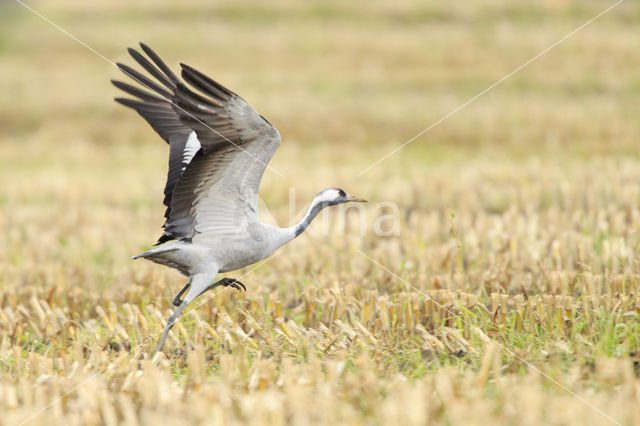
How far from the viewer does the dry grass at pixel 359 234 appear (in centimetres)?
405

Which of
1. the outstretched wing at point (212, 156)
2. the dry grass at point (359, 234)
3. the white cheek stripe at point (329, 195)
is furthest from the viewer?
the white cheek stripe at point (329, 195)

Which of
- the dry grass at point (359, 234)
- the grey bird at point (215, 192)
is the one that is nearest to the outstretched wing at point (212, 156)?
the grey bird at point (215, 192)

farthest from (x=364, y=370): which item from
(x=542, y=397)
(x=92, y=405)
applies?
(x=92, y=405)

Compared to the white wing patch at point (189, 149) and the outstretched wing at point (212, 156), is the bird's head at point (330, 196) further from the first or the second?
the white wing patch at point (189, 149)

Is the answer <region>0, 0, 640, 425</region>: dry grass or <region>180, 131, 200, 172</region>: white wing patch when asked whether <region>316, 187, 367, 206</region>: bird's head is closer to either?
<region>0, 0, 640, 425</region>: dry grass

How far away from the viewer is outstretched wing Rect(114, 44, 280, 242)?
4980mm

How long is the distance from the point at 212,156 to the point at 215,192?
14.6 inches

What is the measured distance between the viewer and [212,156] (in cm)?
529

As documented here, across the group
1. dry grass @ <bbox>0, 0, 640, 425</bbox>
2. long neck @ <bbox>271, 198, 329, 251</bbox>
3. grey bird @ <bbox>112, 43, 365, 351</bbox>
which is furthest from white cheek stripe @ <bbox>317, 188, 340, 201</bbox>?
dry grass @ <bbox>0, 0, 640, 425</bbox>

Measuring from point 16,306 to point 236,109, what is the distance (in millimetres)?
3373

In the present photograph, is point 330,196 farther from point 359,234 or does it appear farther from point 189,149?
point 359,234

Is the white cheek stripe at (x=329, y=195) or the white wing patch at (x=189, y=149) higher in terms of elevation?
the white wing patch at (x=189, y=149)

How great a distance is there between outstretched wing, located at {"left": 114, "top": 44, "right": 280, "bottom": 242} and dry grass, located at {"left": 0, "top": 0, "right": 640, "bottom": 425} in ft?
2.64

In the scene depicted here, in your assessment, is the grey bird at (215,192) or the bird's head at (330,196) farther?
the bird's head at (330,196)
